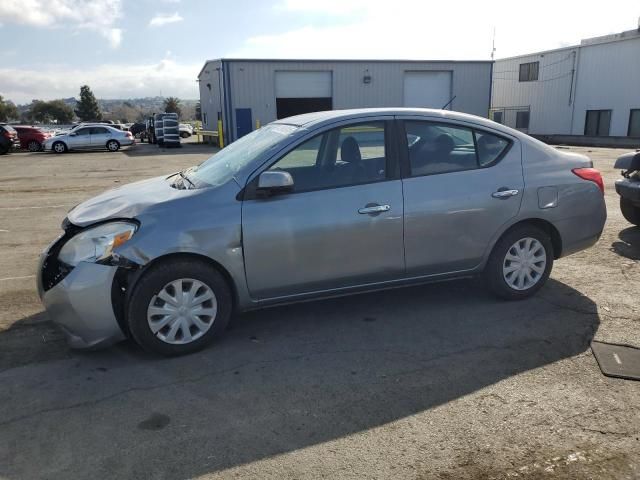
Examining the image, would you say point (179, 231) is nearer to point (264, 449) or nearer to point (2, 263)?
point (264, 449)

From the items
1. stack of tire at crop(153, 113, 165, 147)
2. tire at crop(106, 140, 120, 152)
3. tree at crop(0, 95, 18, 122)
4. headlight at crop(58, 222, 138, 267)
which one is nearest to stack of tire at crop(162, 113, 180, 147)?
stack of tire at crop(153, 113, 165, 147)

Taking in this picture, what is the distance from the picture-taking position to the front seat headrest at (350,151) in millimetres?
4414

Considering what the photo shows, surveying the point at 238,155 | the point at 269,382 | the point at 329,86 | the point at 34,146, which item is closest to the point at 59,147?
the point at 34,146

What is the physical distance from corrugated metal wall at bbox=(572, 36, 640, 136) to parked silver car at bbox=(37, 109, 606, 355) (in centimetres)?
3262

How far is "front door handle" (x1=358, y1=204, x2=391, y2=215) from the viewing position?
4.20m

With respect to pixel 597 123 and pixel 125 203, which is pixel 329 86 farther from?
pixel 125 203

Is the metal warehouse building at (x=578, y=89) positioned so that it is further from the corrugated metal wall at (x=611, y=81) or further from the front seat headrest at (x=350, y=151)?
the front seat headrest at (x=350, y=151)

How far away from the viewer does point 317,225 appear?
407cm

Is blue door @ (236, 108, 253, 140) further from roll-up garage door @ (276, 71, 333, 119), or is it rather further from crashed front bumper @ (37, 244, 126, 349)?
crashed front bumper @ (37, 244, 126, 349)

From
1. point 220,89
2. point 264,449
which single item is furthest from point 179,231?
point 220,89

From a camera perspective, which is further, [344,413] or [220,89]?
[220,89]

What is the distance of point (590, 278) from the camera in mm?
5539

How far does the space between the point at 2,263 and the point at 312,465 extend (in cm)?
545

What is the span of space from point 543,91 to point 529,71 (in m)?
2.36
